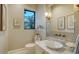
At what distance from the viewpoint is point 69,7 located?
45.3 inches

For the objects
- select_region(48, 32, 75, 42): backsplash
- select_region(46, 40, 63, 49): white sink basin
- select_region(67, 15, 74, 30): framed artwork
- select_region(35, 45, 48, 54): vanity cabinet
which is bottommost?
select_region(35, 45, 48, 54): vanity cabinet

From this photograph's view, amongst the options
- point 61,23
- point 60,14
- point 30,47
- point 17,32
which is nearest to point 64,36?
point 61,23

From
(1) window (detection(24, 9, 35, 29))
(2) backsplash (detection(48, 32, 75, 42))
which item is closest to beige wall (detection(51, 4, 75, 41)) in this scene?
(2) backsplash (detection(48, 32, 75, 42))

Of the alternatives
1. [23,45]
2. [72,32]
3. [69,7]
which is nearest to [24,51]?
[23,45]

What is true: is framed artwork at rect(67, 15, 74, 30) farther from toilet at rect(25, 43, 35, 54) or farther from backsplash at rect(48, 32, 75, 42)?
toilet at rect(25, 43, 35, 54)

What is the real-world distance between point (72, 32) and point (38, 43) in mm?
411

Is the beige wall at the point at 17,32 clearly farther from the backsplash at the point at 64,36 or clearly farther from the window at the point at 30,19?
the backsplash at the point at 64,36

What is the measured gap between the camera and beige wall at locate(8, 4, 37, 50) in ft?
3.77

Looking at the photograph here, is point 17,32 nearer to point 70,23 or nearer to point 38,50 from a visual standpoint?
point 38,50

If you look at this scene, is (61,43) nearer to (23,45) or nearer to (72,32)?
(72,32)

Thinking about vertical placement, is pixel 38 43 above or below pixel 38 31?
below

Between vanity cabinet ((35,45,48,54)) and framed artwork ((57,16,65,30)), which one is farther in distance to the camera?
framed artwork ((57,16,65,30))

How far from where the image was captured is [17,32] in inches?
48.3

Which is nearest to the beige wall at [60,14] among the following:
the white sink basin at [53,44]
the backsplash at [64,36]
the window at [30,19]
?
the backsplash at [64,36]
